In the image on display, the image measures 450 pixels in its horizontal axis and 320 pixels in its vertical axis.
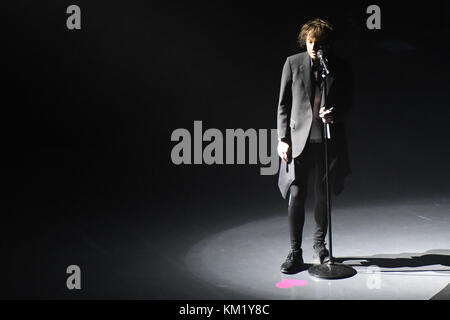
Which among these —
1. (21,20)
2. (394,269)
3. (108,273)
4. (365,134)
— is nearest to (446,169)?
(365,134)

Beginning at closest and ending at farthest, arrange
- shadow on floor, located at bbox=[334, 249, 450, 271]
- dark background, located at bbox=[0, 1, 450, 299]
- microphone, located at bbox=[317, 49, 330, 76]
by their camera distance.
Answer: microphone, located at bbox=[317, 49, 330, 76] < shadow on floor, located at bbox=[334, 249, 450, 271] < dark background, located at bbox=[0, 1, 450, 299]

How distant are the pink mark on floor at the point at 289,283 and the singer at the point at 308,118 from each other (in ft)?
0.42

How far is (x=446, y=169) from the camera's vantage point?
6.67 m

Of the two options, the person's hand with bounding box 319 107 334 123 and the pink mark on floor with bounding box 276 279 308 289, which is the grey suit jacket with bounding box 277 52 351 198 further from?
the pink mark on floor with bounding box 276 279 308 289

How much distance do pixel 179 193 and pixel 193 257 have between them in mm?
1848

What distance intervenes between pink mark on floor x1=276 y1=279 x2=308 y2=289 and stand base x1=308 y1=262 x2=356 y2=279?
0.11 metres

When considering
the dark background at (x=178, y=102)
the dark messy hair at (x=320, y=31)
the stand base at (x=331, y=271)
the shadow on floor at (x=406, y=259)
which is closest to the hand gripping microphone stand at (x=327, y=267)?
the stand base at (x=331, y=271)

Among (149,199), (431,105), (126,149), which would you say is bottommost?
(149,199)

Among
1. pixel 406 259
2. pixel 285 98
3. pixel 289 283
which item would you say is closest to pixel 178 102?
pixel 285 98

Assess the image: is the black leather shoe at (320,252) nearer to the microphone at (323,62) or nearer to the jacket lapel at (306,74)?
the jacket lapel at (306,74)

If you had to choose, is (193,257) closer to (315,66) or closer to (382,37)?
(315,66)

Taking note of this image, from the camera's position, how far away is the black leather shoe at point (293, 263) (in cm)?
379

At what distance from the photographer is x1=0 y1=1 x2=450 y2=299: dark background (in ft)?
19.4

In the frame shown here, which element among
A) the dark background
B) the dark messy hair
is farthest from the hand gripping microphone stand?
the dark background
